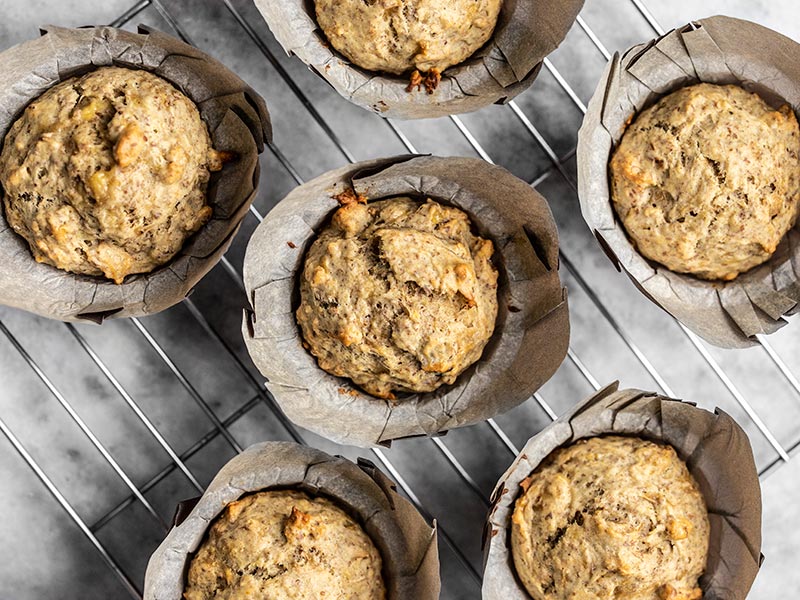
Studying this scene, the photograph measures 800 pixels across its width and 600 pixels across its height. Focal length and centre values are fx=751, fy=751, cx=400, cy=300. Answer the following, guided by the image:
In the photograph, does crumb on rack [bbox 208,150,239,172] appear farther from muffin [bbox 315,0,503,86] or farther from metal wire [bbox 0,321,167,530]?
metal wire [bbox 0,321,167,530]

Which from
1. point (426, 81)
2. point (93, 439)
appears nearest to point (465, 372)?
point (426, 81)

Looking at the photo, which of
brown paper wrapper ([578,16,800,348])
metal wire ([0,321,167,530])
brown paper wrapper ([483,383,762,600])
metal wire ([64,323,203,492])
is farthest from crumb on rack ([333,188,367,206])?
metal wire ([0,321,167,530])

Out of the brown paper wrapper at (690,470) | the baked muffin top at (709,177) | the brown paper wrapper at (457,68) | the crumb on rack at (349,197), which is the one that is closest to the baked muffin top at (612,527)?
the brown paper wrapper at (690,470)

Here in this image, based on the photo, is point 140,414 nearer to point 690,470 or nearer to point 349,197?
point 349,197

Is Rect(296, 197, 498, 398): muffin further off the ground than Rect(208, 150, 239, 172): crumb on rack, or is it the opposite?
Rect(208, 150, 239, 172): crumb on rack

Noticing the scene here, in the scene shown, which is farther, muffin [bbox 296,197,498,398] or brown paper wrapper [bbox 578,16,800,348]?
brown paper wrapper [bbox 578,16,800,348]

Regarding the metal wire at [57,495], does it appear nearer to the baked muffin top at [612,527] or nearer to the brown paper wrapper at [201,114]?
the brown paper wrapper at [201,114]
